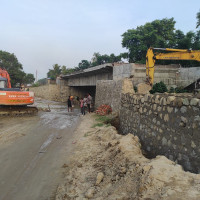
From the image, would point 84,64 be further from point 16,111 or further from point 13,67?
point 16,111

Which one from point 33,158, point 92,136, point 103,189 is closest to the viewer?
point 103,189

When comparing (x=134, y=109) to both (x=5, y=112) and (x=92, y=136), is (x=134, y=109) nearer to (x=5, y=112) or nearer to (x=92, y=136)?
(x=92, y=136)

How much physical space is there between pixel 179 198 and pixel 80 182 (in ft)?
7.53

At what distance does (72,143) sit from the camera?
7.15 metres

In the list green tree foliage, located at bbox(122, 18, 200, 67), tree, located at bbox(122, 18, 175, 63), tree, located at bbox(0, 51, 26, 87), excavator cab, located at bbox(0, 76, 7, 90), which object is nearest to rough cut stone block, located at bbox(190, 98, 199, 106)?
excavator cab, located at bbox(0, 76, 7, 90)

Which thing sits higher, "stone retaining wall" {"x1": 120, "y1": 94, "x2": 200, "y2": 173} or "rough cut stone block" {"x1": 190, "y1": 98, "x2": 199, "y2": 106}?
"rough cut stone block" {"x1": 190, "y1": 98, "x2": 199, "y2": 106}

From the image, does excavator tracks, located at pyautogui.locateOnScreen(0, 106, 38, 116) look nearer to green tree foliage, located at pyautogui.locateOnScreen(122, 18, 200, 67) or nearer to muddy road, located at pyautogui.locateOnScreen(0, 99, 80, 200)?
muddy road, located at pyautogui.locateOnScreen(0, 99, 80, 200)

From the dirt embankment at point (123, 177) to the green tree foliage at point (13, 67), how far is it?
4956 centimetres

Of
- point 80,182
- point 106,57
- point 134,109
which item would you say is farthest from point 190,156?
point 106,57

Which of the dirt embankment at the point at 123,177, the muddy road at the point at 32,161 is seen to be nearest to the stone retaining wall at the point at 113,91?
the muddy road at the point at 32,161

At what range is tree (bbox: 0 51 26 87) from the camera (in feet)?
164

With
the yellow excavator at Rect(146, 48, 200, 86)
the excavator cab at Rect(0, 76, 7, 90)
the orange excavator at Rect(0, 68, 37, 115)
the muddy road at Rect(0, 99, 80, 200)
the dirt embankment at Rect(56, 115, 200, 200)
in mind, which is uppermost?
the yellow excavator at Rect(146, 48, 200, 86)

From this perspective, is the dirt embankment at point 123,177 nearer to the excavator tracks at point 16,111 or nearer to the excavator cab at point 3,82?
the excavator tracks at point 16,111

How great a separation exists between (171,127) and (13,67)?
179ft
